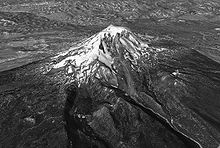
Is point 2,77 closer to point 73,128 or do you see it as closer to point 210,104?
point 73,128

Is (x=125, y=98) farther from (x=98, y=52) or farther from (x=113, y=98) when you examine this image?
(x=98, y=52)

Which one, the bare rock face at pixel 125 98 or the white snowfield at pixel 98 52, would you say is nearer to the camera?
the bare rock face at pixel 125 98

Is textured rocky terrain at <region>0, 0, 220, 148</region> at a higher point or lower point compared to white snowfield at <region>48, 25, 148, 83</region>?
lower

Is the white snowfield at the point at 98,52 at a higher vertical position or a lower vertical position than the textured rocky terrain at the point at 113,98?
higher

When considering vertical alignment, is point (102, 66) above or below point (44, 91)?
above

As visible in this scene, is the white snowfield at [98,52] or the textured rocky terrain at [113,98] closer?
the textured rocky terrain at [113,98]

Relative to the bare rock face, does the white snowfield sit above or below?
above

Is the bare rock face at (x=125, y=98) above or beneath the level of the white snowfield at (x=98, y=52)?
beneath

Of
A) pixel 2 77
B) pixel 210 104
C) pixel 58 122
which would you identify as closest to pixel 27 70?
pixel 2 77

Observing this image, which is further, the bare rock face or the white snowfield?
the white snowfield
